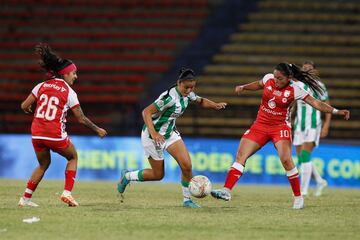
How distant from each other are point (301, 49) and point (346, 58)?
138cm

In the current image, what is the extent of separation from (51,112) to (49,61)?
656 mm

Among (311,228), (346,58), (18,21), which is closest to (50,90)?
(311,228)

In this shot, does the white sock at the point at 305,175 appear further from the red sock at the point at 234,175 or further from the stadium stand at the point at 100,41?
the stadium stand at the point at 100,41

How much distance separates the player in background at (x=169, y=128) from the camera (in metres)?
11.0

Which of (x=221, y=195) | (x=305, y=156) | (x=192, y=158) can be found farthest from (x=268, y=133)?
(x=192, y=158)

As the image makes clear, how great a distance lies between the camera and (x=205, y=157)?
2019 centimetres

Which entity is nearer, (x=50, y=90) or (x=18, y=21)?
(x=50, y=90)

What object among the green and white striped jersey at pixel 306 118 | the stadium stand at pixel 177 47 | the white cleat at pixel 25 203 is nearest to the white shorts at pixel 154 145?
the white cleat at pixel 25 203

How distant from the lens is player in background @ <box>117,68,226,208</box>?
11.0 meters

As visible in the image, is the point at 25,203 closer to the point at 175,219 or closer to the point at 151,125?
the point at 151,125

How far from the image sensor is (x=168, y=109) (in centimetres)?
1116

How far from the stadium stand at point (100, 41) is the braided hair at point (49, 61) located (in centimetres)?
1281

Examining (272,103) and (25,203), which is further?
(272,103)

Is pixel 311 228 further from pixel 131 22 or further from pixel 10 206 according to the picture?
pixel 131 22
